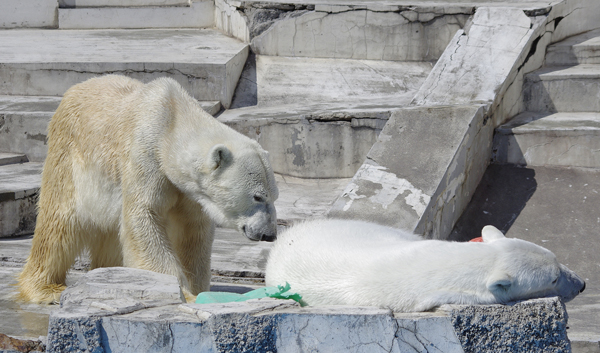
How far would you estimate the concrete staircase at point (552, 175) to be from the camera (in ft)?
15.4

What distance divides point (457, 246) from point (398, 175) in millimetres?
1947

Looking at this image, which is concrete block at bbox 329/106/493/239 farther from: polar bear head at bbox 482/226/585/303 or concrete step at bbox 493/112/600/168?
polar bear head at bbox 482/226/585/303

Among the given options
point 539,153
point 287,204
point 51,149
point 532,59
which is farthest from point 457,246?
point 532,59

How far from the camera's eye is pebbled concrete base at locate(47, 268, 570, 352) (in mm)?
2383

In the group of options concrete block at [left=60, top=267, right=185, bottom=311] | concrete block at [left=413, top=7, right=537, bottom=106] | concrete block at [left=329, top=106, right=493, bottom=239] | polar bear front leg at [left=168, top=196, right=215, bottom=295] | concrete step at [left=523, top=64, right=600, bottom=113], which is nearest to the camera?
concrete block at [left=60, top=267, right=185, bottom=311]

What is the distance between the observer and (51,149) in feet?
11.5

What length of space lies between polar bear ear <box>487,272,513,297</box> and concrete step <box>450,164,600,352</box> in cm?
200

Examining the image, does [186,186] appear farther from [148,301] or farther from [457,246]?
[457,246]

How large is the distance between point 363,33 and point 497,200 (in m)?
2.41

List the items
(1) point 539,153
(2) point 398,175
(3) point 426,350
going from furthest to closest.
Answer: (1) point 539,153 < (2) point 398,175 < (3) point 426,350

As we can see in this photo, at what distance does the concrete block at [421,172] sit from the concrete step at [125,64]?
6.30 feet

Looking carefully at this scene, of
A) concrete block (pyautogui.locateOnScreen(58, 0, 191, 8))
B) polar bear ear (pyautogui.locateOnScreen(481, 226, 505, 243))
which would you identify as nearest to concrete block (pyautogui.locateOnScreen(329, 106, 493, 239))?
polar bear ear (pyautogui.locateOnScreen(481, 226, 505, 243))

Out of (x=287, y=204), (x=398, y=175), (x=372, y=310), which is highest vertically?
(x=372, y=310)

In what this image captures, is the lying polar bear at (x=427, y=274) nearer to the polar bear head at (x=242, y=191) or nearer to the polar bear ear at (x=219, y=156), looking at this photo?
the polar bear head at (x=242, y=191)
